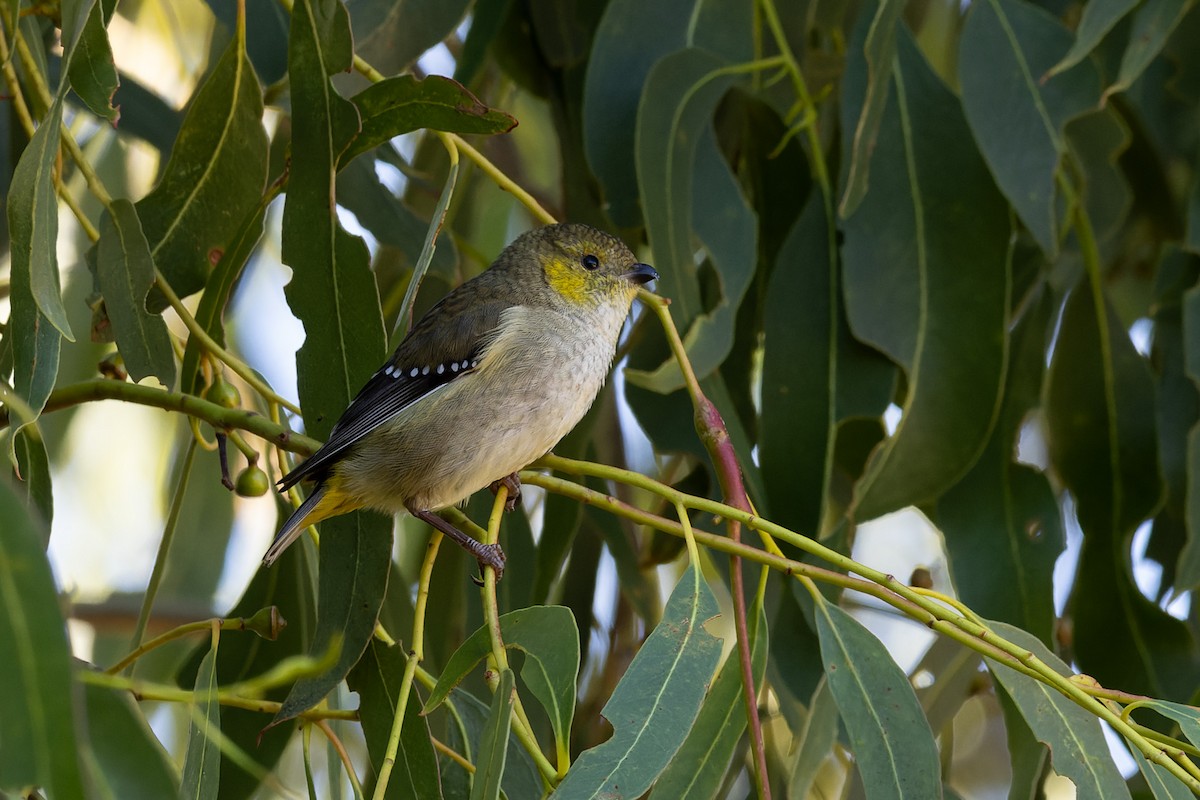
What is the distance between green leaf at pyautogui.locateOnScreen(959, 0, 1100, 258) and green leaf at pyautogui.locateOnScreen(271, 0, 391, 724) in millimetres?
1406

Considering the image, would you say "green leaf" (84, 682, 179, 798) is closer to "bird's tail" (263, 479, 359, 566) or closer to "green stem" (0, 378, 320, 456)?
"green stem" (0, 378, 320, 456)

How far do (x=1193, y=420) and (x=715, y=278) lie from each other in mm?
1230

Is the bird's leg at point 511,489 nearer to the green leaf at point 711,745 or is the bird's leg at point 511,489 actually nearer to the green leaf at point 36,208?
the green leaf at point 711,745

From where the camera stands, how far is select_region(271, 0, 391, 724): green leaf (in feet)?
7.59

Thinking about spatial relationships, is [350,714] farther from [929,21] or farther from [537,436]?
[929,21]

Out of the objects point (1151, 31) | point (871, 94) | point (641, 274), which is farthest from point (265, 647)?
point (1151, 31)

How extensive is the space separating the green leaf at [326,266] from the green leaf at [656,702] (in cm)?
55

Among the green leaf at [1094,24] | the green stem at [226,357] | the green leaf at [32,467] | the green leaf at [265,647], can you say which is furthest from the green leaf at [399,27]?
the green leaf at [1094,24]

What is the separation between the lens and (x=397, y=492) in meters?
2.71

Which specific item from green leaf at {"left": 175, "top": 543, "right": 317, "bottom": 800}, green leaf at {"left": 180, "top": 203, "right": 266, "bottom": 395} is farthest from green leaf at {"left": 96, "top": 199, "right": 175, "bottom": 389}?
A: green leaf at {"left": 175, "top": 543, "right": 317, "bottom": 800}

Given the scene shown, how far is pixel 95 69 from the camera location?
6.88 ft

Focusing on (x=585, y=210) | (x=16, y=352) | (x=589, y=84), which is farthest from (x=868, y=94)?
(x=16, y=352)

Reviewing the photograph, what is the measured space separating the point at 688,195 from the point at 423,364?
66 centimetres

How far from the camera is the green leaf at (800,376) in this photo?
2.89 meters
